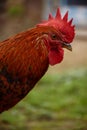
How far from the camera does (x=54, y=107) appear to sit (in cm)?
525

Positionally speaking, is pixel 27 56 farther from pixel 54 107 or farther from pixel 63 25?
pixel 54 107

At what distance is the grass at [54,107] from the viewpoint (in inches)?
182

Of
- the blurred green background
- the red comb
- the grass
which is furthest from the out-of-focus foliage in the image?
the red comb

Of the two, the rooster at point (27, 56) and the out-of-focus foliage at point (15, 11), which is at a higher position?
the out-of-focus foliage at point (15, 11)

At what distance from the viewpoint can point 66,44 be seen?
2.96 metres

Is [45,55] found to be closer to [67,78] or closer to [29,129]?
[29,129]

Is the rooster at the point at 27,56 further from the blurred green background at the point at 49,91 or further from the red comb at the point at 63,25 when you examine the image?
the blurred green background at the point at 49,91

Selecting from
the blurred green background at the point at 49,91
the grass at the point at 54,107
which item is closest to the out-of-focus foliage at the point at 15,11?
the blurred green background at the point at 49,91

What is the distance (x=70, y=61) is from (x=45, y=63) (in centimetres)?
383

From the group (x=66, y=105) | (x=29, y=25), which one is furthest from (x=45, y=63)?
(x=29, y=25)

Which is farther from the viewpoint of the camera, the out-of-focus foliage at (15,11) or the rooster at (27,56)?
the out-of-focus foliage at (15,11)

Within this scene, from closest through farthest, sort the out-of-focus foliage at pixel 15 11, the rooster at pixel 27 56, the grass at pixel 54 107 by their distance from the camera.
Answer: the rooster at pixel 27 56
the grass at pixel 54 107
the out-of-focus foliage at pixel 15 11

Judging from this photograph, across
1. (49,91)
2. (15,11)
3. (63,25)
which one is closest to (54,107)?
(49,91)

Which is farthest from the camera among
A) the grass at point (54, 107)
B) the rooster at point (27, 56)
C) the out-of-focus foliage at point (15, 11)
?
the out-of-focus foliage at point (15, 11)
